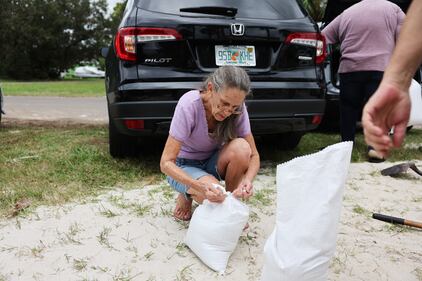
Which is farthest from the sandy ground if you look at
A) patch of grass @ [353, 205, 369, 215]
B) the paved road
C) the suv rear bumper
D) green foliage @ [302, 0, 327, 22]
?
green foliage @ [302, 0, 327, 22]

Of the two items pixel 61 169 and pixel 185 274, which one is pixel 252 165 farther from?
pixel 61 169

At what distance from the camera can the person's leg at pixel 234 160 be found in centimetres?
244

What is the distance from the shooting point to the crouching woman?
87.4 inches

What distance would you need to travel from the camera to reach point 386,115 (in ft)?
3.66

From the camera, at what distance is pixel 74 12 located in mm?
34531

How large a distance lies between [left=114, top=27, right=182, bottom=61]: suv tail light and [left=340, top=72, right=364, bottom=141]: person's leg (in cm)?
182

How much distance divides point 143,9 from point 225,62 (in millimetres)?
676

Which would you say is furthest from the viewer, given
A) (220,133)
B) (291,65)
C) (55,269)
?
(291,65)

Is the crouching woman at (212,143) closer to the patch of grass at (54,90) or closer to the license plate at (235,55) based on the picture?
the license plate at (235,55)

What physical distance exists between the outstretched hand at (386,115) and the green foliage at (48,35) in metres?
34.1

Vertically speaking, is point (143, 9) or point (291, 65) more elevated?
point (143, 9)

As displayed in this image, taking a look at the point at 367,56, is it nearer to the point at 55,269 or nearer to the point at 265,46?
the point at 265,46

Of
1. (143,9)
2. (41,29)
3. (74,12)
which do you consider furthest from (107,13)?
(143,9)

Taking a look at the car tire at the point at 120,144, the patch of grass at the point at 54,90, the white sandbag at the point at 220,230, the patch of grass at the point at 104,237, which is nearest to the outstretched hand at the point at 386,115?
the white sandbag at the point at 220,230
